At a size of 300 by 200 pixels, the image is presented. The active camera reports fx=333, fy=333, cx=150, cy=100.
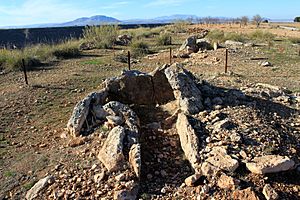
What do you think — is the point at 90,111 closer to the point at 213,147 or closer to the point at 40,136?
the point at 40,136

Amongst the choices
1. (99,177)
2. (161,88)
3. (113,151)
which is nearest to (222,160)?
(113,151)

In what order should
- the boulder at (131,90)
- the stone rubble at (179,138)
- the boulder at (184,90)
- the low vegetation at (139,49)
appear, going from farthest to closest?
the low vegetation at (139,49) → the boulder at (131,90) → the boulder at (184,90) → the stone rubble at (179,138)

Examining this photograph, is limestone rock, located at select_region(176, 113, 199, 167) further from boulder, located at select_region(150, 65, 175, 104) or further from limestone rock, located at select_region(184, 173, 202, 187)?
boulder, located at select_region(150, 65, 175, 104)

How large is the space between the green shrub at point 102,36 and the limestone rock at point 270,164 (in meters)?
18.7

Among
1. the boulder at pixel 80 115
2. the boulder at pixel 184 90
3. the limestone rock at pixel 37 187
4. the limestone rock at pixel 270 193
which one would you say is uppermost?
the boulder at pixel 184 90

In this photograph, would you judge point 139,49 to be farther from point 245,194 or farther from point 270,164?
point 245,194

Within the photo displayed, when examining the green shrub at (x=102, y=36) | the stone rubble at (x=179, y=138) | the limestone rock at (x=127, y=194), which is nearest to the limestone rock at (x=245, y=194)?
the stone rubble at (x=179, y=138)

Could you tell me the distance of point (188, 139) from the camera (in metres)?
5.93

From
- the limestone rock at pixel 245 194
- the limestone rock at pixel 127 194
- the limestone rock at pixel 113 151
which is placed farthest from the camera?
the limestone rock at pixel 113 151

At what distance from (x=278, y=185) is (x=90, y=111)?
4.04 meters

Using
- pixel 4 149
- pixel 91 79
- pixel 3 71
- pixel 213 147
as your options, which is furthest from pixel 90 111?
pixel 3 71

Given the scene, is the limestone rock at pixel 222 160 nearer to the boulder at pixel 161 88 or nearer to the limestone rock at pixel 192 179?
the limestone rock at pixel 192 179

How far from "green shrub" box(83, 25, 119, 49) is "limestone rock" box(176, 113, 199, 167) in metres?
17.1

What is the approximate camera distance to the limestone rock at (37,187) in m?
5.16
